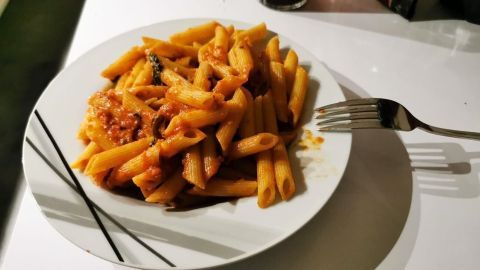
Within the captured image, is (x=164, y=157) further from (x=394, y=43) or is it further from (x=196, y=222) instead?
(x=394, y=43)

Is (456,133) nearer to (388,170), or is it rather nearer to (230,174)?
(388,170)

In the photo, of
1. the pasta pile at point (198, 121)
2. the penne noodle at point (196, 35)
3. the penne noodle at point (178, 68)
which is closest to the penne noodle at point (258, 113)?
the pasta pile at point (198, 121)

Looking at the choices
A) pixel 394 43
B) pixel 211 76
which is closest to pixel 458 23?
→ pixel 394 43

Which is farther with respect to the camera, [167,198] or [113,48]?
[113,48]

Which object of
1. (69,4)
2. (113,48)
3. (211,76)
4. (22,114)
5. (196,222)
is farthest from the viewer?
(69,4)

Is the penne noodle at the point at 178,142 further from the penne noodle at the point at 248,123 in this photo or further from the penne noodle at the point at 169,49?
the penne noodle at the point at 169,49

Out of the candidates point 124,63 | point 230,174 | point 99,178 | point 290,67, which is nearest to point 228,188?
point 230,174
